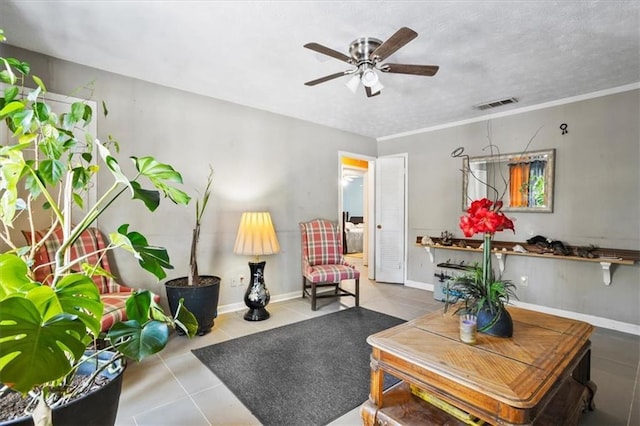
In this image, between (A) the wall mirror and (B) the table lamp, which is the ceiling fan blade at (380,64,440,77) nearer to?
(A) the wall mirror

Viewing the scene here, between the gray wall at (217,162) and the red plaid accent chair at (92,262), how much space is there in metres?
0.24

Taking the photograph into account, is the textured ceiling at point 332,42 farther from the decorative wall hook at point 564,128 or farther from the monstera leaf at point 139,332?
the monstera leaf at point 139,332

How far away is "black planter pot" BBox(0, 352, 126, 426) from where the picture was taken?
99 cm

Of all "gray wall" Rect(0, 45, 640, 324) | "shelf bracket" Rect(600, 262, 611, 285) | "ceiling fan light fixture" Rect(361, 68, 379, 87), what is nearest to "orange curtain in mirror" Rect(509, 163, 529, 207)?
"gray wall" Rect(0, 45, 640, 324)

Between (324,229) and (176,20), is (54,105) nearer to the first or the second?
(176,20)

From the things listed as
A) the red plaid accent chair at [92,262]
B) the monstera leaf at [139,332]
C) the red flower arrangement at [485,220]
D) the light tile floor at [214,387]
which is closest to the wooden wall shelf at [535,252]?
the light tile floor at [214,387]

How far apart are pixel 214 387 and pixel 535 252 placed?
3.66m

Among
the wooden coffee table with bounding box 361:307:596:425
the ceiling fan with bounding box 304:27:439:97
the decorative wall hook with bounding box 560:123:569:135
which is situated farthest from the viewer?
the decorative wall hook with bounding box 560:123:569:135

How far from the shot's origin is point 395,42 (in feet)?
6.27

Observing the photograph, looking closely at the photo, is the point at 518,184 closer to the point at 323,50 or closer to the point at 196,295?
the point at 323,50

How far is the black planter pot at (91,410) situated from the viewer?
0.99 m

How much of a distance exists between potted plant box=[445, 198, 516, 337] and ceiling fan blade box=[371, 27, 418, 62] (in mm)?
1059

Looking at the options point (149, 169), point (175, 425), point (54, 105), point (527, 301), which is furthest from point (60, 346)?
point (527, 301)

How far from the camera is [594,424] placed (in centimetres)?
178
